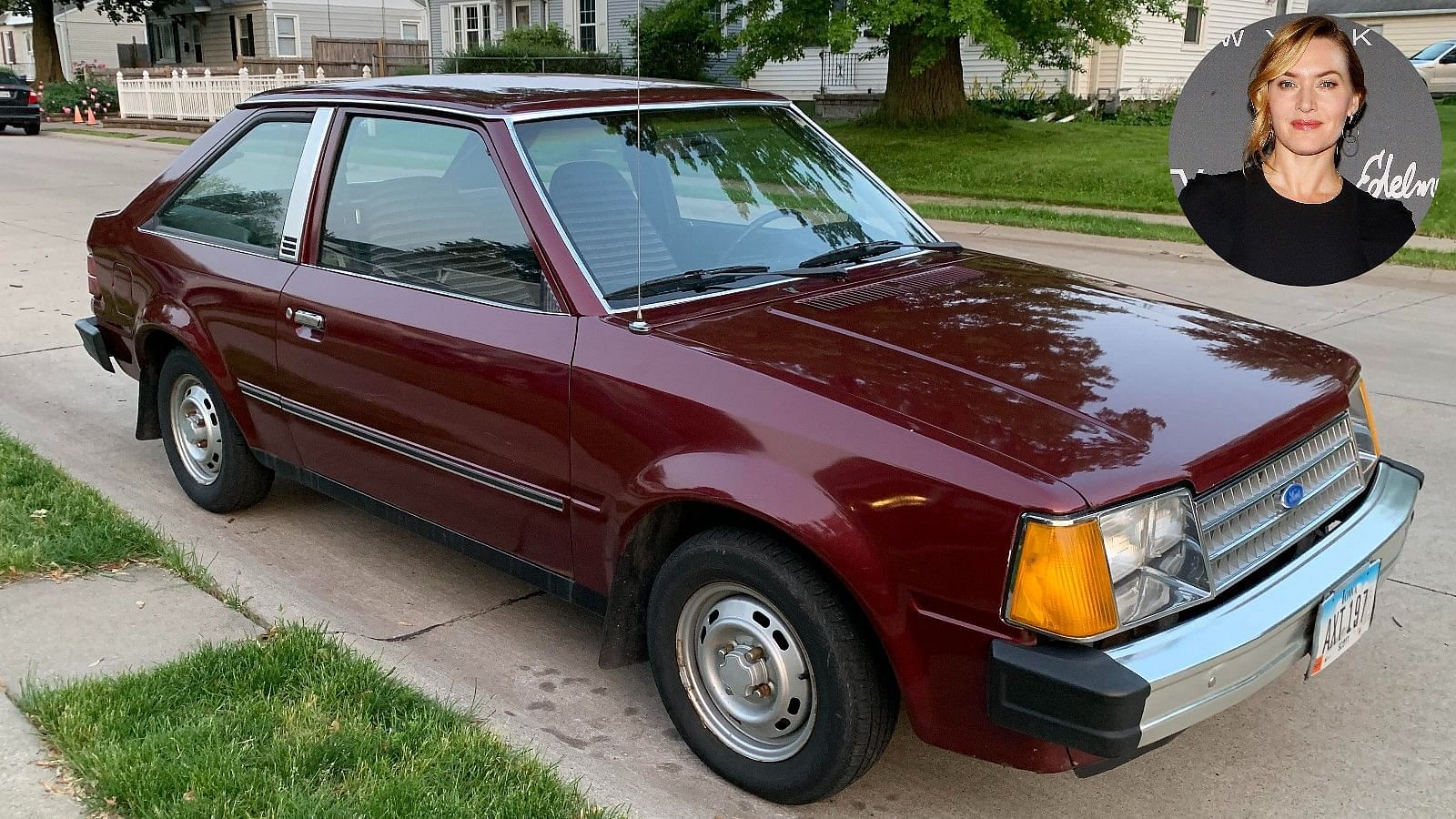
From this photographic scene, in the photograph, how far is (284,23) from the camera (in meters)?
42.9

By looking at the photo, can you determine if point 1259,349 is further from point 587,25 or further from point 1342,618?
point 587,25

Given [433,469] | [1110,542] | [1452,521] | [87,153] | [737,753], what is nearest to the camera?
[1110,542]

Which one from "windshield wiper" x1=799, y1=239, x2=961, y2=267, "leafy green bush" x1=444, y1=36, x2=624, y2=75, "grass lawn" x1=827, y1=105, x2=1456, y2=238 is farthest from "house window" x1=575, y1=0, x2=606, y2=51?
"windshield wiper" x1=799, y1=239, x2=961, y2=267

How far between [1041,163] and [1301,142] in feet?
44.8

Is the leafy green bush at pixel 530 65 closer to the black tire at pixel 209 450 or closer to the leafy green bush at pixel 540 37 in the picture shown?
the black tire at pixel 209 450

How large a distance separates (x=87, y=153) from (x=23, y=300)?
634 inches

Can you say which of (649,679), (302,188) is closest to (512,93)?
(302,188)

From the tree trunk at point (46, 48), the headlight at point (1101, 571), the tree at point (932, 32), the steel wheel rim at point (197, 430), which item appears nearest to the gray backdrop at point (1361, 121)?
the headlight at point (1101, 571)

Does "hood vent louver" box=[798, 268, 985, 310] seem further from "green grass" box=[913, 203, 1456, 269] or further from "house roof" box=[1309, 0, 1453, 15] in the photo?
"house roof" box=[1309, 0, 1453, 15]

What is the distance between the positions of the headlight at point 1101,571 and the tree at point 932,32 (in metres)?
14.0

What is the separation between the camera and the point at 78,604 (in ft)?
13.1

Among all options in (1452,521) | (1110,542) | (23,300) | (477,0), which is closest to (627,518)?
(1110,542)

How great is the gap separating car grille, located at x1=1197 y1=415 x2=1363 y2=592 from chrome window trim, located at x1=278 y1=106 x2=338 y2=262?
3048mm

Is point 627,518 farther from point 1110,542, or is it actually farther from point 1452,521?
point 1452,521
